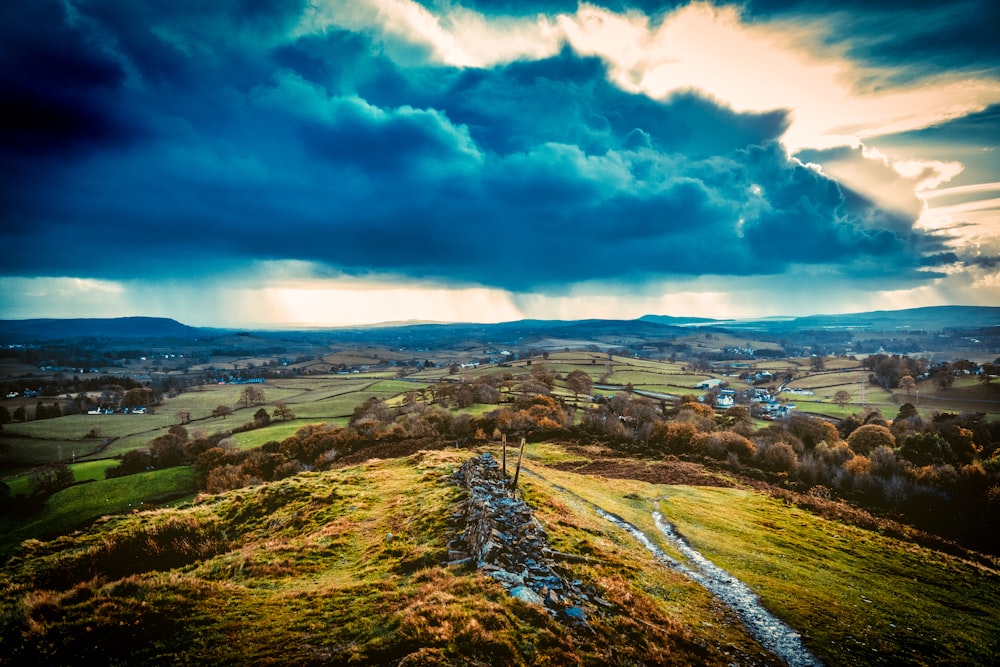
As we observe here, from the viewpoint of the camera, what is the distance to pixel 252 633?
1370 cm

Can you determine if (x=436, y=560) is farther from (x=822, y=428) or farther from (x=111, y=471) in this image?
(x=822, y=428)

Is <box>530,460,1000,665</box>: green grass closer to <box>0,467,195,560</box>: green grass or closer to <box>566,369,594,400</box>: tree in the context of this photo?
<box>0,467,195,560</box>: green grass

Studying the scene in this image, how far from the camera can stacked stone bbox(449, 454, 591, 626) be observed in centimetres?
1622

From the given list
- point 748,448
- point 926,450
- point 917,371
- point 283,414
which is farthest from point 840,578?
point 917,371

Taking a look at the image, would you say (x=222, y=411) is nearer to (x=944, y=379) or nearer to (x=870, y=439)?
(x=870, y=439)

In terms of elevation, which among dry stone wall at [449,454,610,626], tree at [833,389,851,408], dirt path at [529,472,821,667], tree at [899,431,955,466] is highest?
dry stone wall at [449,454,610,626]

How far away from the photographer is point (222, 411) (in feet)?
334

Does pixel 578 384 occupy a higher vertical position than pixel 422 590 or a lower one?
lower

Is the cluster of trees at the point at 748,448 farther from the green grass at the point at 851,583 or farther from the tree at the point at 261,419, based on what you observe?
the green grass at the point at 851,583

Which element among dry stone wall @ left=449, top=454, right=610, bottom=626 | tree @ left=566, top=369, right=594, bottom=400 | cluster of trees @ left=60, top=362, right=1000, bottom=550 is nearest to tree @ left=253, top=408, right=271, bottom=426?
A: cluster of trees @ left=60, top=362, right=1000, bottom=550


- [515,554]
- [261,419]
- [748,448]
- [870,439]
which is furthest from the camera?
[261,419]

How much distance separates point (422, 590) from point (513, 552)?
17.3 ft

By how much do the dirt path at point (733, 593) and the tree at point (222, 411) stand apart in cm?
10406

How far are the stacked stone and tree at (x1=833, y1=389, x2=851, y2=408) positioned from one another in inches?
4594
